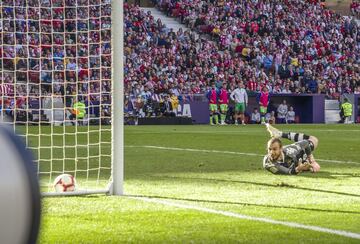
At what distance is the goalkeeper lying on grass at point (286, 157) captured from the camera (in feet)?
36.2

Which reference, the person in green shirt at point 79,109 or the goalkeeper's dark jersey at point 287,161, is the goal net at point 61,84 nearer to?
the person in green shirt at point 79,109

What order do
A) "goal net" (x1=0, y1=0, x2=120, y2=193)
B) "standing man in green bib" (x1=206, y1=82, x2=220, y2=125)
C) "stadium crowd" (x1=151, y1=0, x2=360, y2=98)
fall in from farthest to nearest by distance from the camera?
"stadium crowd" (x1=151, y1=0, x2=360, y2=98) → "standing man in green bib" (x1=206, y1=82, x2=220, y2=125) → "goal net" (x1=0, y1=0, x2=120, y2=193)

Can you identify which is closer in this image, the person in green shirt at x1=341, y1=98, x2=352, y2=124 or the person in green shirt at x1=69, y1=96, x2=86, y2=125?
the person in green shirt at x1=69, y1=96, x2=86, y2=125

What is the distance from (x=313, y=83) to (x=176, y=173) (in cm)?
3146

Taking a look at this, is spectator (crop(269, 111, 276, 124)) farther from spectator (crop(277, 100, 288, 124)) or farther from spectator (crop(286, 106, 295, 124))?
spectator (crop(286, 106, 295, 124))

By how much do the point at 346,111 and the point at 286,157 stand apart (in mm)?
28863

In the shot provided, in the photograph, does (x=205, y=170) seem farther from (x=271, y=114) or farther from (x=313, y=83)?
(x=313, y=83)

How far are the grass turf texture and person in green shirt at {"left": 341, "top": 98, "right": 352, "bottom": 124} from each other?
26299 mm

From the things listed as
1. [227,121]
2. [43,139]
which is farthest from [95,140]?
[227,121]

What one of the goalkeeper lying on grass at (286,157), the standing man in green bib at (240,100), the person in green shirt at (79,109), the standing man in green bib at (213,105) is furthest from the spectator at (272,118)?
the goalkeeper lying on grass at (286,157)

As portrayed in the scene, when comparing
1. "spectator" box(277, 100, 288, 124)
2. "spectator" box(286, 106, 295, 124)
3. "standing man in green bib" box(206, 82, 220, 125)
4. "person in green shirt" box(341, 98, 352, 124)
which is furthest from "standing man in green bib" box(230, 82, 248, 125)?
"person in green shirt" box(341, 98, 352, 124)

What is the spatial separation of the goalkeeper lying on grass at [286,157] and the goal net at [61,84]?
2.18 m

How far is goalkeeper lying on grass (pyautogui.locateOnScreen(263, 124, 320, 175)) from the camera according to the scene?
36.2 ft

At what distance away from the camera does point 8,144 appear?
1936 mm
